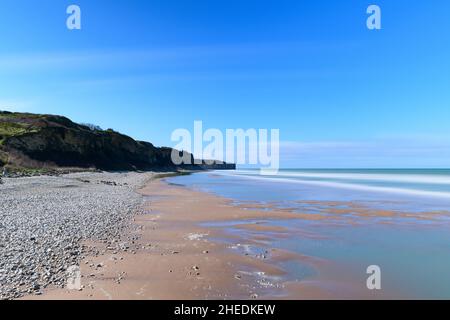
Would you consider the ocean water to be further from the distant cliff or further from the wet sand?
the distant cliff

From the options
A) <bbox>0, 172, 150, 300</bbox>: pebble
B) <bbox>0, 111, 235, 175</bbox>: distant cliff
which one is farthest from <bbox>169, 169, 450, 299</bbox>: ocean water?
<bbox>0, 111, 235, 175</bbox>: distant cliff

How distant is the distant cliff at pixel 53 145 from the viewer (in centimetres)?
4844

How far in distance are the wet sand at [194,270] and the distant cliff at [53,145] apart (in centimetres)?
4149

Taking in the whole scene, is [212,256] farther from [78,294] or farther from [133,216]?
[133,216]

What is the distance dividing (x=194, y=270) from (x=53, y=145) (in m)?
56.3

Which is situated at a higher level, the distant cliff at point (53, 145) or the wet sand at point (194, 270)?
the distant cliff at point (53, 145)

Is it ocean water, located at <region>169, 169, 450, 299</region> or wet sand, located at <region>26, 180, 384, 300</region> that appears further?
ocean water, located at <region>169, 169, 450, 299</region>

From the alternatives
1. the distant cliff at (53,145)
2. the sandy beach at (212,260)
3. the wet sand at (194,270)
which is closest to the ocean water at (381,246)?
the sandy beach at (212,260)

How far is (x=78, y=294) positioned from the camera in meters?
6.50

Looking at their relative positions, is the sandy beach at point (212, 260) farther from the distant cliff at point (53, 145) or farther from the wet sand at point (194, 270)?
the distant cliff at point (53, 145)

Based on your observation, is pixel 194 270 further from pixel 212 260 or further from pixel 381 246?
pixel 381 246

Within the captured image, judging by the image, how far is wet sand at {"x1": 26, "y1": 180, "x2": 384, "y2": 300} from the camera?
22.9 ft

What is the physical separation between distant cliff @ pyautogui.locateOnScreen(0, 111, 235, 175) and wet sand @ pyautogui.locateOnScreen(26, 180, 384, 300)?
41.5 meters

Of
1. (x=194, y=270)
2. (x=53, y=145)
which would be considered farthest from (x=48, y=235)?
(x=53, y=145)
